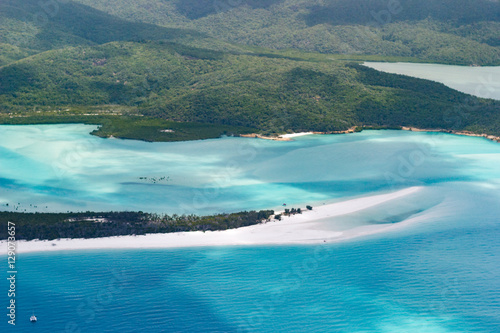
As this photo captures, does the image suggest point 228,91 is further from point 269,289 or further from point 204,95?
point 269,289

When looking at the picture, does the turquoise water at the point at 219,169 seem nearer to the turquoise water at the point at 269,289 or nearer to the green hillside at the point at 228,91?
the green hillside at the point at 228,91

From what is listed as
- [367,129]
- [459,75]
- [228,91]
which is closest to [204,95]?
[228,91]

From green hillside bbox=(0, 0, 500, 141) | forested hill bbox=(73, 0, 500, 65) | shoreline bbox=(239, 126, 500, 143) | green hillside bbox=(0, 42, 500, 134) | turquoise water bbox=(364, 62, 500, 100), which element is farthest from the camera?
forested hill bbox=(73, 0, 500, 65)

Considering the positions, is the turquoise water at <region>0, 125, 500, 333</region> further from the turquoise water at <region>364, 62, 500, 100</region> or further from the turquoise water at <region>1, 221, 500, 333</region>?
the turquoise water at <region>364, 62, 500, 100</region>

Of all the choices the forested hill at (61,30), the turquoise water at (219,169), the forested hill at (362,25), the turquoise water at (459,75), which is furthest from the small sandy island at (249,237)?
the forested hill at (362,25)

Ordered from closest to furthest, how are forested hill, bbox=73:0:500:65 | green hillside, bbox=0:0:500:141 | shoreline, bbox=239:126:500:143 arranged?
1. shoreline, bbox=239:126:500:143
2. green hillside, bbox=0:0:500:141
3. forested hill, bbox=73:0:500:65

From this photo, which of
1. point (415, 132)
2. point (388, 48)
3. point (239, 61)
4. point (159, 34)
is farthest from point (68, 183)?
point (388, 48)

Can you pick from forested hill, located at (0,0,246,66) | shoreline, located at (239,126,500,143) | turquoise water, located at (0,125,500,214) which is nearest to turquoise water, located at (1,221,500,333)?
turquoise water, located at (0,125,500,214)
